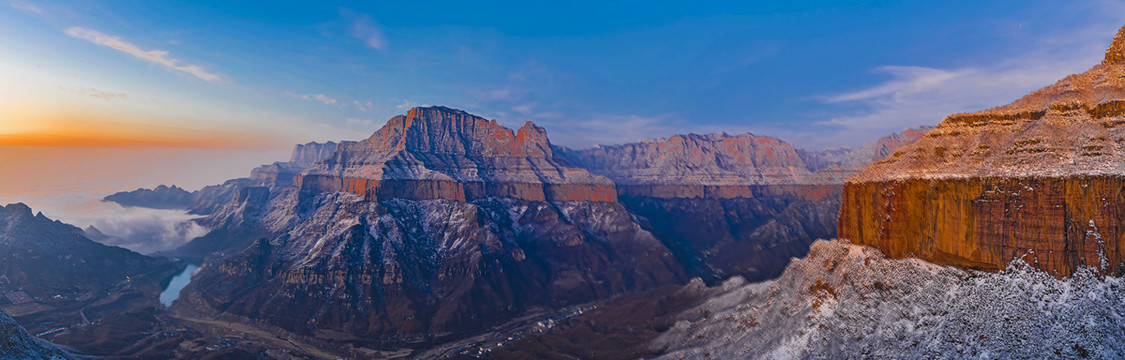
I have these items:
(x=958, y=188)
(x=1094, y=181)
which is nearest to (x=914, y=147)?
(x=958, y=188)

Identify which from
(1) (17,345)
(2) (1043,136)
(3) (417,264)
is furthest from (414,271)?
(2) (1043,136)

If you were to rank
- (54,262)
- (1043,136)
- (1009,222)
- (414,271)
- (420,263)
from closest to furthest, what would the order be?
(1009,222), (1043,136), (414,271), (54,262), (420,263)

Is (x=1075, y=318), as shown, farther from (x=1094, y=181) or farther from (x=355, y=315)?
(x=355, y=315)

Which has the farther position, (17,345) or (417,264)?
(417,264)

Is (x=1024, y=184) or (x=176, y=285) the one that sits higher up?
(x=1024, y=184)

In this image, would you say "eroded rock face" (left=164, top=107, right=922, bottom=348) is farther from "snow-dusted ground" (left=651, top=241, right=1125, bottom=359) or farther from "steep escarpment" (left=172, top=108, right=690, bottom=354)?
"snow-dusted ground" (left=651, top=241, right=1125, bottom=359)

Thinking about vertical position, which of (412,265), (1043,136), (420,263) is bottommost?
(412,265)

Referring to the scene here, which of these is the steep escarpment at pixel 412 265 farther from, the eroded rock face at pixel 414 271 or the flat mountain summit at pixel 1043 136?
the flat mountain summit at pixel 1043 136

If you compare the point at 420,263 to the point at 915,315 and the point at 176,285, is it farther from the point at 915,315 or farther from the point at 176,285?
the point at 915,315
